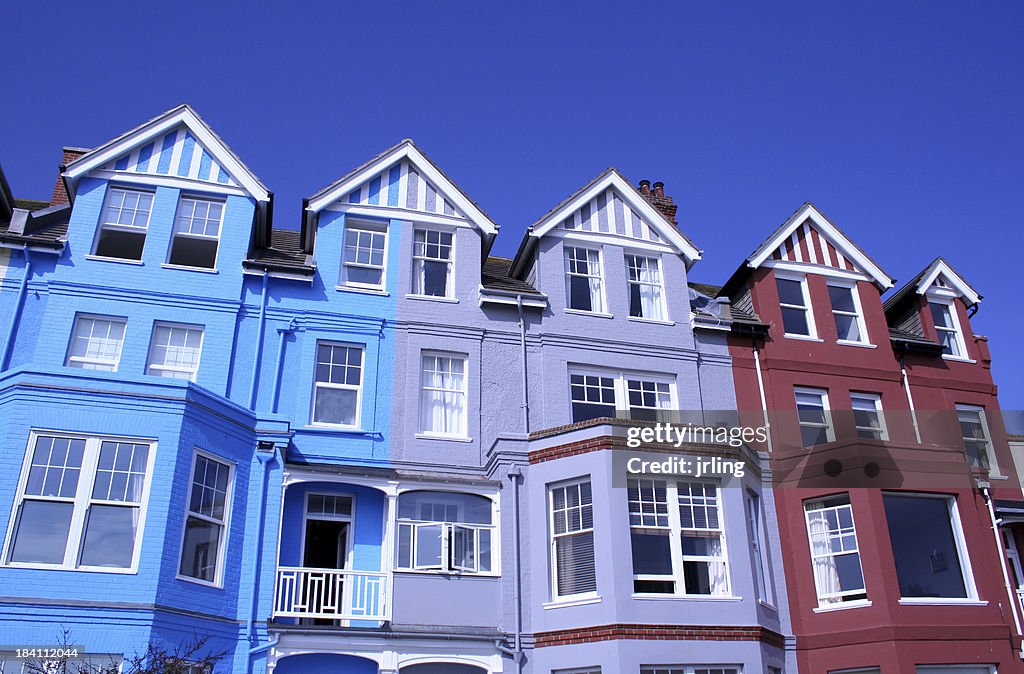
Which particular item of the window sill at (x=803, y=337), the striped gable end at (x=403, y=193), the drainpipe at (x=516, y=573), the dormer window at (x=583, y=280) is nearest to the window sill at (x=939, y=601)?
the window sill at (x=803, y=337)

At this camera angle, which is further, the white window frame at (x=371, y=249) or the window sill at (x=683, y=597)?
the white window frame at (x=371, y=249)

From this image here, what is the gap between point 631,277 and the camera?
2512cm

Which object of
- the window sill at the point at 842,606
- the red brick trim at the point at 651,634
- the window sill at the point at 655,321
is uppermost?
the window sill at the point at 655,321

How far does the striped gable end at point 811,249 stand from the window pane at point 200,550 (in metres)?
Result: 16.6

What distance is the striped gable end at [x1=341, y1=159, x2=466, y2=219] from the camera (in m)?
24.0

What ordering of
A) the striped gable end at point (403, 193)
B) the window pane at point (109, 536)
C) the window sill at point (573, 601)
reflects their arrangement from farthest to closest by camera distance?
the striped gable end at point (403, 193), the window sill at point (573, 601), the window pane at point (109, 536)

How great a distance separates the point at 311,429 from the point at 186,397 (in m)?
3.05

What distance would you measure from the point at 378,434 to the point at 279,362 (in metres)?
2.78

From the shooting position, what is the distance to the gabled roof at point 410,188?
943 inches

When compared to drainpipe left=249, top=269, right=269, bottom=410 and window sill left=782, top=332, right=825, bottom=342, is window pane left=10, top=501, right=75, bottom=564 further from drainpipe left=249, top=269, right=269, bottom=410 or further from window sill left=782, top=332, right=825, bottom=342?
window sill left=782, top=332, right=825, bottom=342

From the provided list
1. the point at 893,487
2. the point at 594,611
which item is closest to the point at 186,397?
the point at 594,611

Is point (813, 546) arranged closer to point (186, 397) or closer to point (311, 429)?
point (311, 429)

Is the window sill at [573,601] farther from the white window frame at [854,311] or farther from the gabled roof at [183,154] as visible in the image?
the gabled roof at [183,154]
